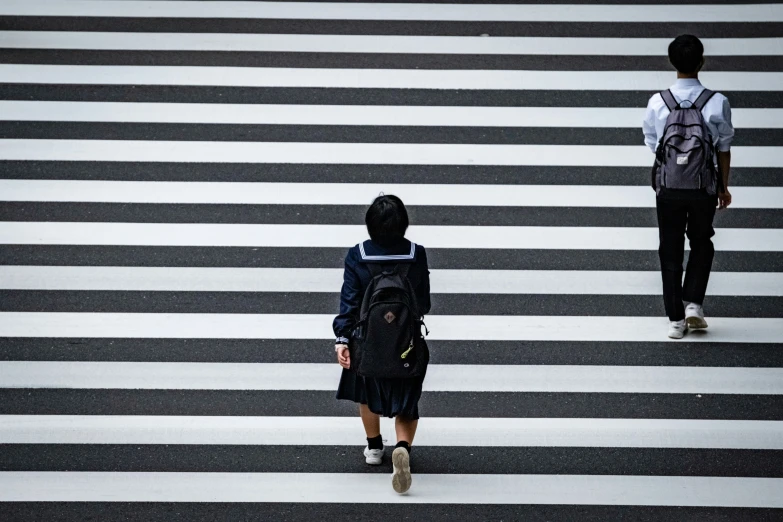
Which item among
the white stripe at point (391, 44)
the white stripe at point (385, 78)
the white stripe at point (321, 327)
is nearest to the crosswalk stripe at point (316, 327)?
the white stripe at point (321, 327)

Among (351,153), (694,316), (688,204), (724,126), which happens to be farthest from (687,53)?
(351,153)

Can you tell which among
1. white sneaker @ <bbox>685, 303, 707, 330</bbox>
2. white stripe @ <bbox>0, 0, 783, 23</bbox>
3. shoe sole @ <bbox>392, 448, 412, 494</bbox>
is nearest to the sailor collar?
shoe sole @ <bbox>392, 448, 412, 494</bbox>

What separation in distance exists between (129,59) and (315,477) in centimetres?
416

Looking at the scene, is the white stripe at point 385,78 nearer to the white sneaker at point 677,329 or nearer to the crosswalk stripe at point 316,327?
the crosswalk stripe at point 316,327

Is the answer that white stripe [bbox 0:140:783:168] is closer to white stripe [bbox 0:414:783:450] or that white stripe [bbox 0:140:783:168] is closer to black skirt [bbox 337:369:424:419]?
white stripe [bbox 0:414:783:450]

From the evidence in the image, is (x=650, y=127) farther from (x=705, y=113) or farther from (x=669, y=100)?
(x=705, y=113)

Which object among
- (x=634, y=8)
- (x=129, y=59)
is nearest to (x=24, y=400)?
(x=129, y=59)

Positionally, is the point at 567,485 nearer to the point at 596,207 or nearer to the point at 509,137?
the point at 596,207

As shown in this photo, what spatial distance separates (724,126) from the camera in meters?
5.66

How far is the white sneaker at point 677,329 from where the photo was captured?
19.9ft

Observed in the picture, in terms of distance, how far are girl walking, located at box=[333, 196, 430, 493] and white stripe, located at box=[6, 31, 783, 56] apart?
3.68m

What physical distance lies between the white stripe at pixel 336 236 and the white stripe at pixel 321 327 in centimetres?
63

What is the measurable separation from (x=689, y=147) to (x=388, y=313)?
2.05 metres

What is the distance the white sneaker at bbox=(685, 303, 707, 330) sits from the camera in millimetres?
6082
